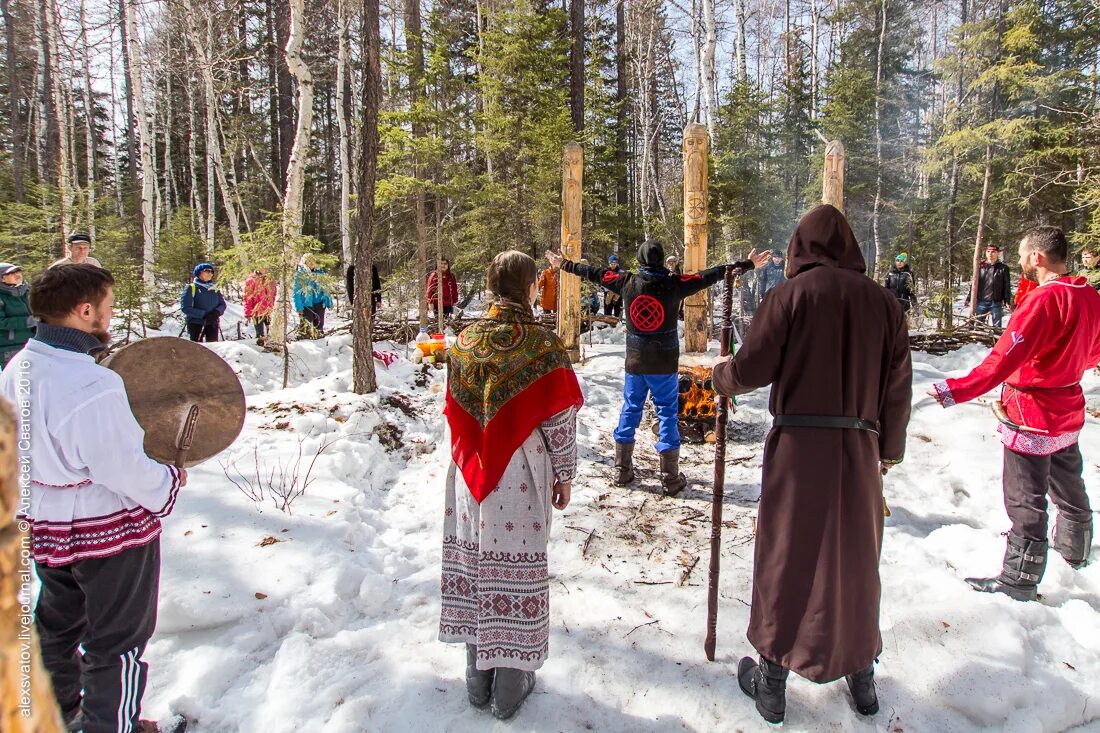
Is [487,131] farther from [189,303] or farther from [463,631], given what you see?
[463,631]

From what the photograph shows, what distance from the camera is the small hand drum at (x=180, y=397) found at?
99.3 inches

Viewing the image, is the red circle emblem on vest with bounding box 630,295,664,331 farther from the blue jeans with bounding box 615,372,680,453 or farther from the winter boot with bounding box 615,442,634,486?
the winter boot with bounding box 615,442,634,486

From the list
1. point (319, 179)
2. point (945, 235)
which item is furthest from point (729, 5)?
point (319, 179)

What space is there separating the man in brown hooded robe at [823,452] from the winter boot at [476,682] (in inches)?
50.6

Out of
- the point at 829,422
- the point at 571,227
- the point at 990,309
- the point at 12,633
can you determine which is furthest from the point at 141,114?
the point at 990,309

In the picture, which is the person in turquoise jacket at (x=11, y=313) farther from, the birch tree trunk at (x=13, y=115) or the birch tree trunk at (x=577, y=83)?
the birch tree trunk at (x=13, y=115)

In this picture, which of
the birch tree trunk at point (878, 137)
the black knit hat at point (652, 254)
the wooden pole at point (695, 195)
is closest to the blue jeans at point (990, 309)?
the wooden pole at point (695, 195)

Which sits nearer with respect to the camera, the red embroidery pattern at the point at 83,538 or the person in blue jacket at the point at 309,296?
the red embroidery pattern at the point at 83,538

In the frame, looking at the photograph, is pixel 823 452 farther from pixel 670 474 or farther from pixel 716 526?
pixel 670 474

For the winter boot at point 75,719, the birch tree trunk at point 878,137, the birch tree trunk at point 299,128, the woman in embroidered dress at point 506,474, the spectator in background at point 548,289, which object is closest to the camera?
the winter boot at point 75,719

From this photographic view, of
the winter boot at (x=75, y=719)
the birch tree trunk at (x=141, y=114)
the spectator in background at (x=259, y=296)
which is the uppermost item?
the birch tree trunk at (x=141, y=114)

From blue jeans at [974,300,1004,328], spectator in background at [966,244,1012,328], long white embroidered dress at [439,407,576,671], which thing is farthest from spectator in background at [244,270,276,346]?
blue jeans at [974,300,1004,328]

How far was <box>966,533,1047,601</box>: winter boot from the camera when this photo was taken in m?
3.44

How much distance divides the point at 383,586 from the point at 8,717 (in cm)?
357
